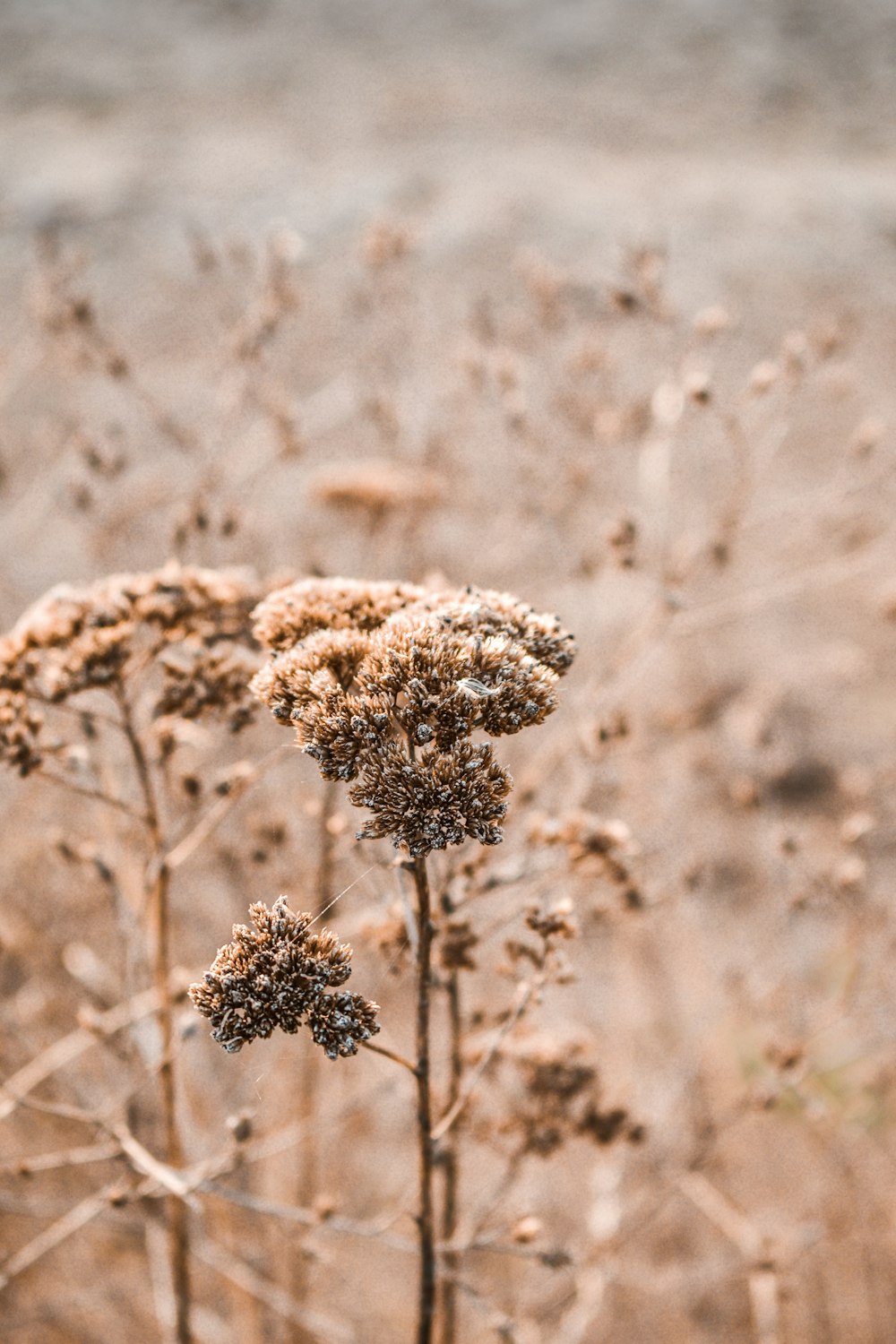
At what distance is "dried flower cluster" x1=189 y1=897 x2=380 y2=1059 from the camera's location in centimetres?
85

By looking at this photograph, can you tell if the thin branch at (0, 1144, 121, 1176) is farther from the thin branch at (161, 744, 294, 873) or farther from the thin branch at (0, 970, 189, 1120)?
the thin branch at (161, 744, 294, 873)

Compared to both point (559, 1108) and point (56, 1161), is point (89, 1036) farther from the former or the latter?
point (559, 1108)

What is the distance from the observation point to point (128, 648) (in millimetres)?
1299

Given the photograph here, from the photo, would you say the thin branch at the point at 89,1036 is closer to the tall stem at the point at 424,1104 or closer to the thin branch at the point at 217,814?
the thin branch at the point at 217,814

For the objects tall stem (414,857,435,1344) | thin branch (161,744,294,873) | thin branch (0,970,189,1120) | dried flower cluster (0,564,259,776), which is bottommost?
tall stem (414,857,435,1344)

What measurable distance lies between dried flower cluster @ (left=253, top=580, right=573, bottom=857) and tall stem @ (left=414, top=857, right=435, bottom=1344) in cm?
7

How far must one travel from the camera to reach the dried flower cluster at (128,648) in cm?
125

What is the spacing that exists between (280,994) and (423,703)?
333 mm

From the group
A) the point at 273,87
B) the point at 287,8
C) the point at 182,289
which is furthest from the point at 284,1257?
the point at 287,8

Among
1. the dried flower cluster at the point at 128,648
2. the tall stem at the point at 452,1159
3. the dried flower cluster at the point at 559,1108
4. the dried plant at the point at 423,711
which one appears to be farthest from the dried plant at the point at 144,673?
the dried flower cluster at the point at 559,1108

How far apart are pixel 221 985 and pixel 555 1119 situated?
900 mm

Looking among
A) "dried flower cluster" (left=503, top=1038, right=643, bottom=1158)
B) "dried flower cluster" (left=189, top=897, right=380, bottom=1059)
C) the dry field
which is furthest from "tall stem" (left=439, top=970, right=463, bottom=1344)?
"dried flower cluster" (left=189, top=897, right=380, bottom=1059)

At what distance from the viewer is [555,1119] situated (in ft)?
4.92

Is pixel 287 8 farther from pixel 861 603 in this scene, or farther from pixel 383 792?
pixel 383 792
